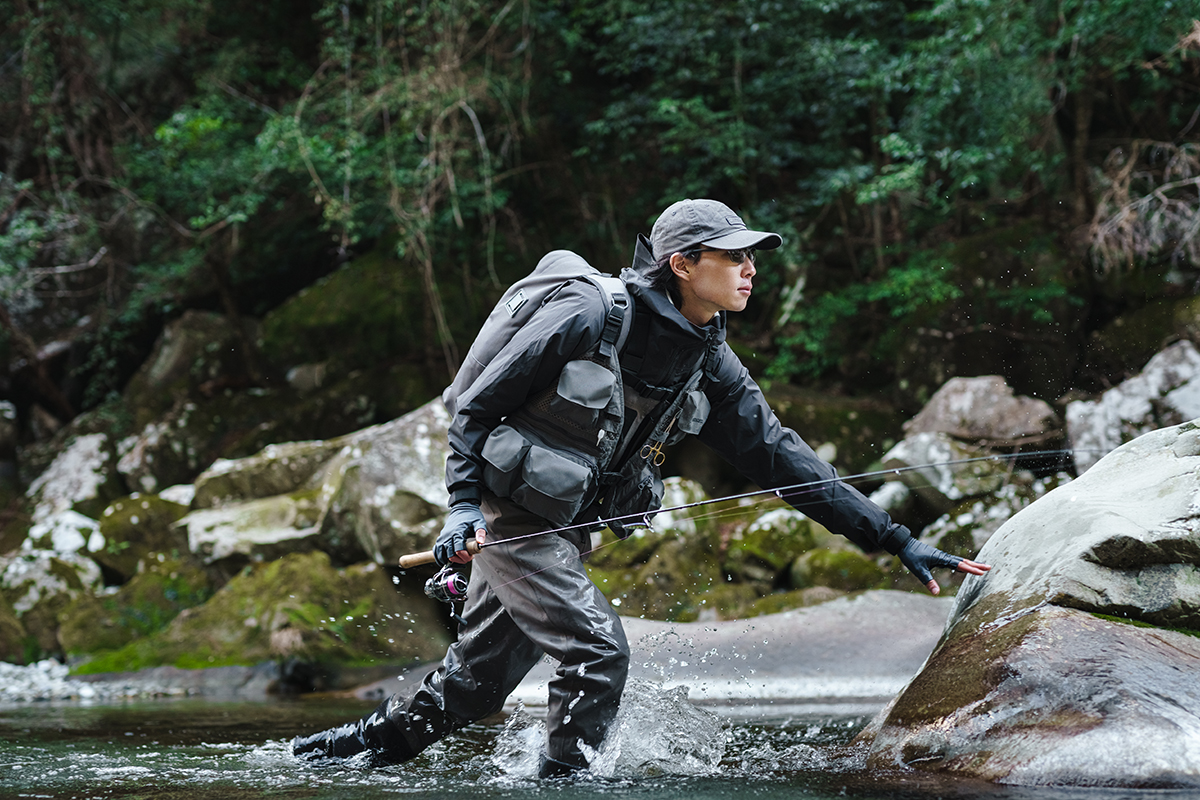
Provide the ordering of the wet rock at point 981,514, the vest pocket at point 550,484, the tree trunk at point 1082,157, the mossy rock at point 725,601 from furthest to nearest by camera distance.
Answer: the tree trunk at point 1082,157, the wet rock at point 981,514, the mossy rock at point 725,601, the vest pocket at point 550,484

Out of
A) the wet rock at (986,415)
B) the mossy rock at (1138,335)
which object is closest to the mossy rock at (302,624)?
the wet rock at (986,415)

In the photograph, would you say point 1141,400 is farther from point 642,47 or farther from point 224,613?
point 224,613

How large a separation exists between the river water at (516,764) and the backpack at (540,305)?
1.14 m

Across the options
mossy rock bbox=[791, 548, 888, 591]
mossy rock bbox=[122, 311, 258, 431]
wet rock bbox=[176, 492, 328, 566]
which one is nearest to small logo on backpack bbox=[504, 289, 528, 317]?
mossy rock bbox=[791, 548, 888, 591]

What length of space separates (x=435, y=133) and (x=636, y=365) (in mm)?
7235

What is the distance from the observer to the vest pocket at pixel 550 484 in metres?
2.79

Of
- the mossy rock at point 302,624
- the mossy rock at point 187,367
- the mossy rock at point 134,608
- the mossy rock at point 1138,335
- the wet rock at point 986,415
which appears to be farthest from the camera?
the mossy rock at point 187,367

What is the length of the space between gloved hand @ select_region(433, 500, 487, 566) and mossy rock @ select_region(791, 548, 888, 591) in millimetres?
4346

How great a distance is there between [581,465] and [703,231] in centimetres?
78

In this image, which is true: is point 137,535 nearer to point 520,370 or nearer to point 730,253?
point 520,370

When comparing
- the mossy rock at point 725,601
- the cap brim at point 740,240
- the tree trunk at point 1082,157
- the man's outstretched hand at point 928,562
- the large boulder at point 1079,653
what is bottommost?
the mossy rock at point 725,601

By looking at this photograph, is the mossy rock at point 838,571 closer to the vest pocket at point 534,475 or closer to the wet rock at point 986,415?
the wet rock at point 986,415

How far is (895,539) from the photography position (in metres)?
2.97

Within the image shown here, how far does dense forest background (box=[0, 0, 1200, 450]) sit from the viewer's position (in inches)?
341
